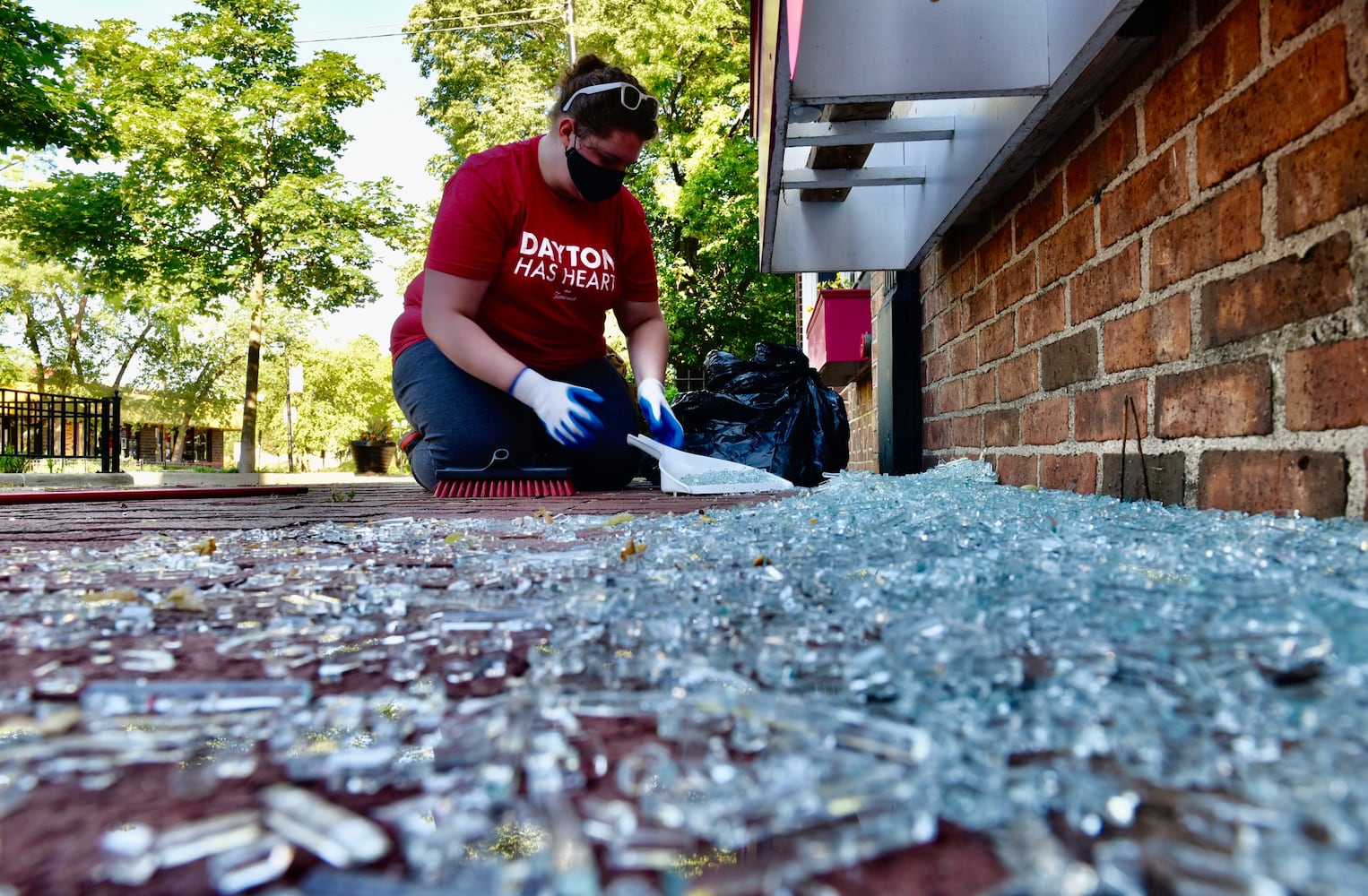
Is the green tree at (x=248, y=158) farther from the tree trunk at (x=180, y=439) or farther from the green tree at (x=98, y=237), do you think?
the tree trunk at (x=180, y=439)

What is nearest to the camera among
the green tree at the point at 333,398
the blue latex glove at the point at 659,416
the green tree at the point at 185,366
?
the blue latex glove at the point at 659,416

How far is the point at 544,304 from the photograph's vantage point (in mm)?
3346

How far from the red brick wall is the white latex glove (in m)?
1.67

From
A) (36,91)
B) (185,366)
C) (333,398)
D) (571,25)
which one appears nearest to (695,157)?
(571,25)

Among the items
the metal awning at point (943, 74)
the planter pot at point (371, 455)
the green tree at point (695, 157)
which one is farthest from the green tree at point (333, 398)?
the metal awning at point (943, 74)

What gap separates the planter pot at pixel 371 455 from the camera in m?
17.4

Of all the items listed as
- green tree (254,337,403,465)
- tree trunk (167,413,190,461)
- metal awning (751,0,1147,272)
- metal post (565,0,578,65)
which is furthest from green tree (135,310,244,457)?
metal awning (751,0,1147,272)

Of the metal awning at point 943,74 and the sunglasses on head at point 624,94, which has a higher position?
the sunglasses on head at point 624,94

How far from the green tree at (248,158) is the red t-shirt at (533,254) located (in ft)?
34.2

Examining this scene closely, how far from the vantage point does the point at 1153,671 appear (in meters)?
0.53

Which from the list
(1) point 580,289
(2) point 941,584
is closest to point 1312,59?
(2) point 941,584

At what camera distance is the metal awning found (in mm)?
1686

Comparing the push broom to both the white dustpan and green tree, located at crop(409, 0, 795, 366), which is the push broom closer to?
the white dustpan

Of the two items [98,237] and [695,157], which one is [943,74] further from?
[98,237]
